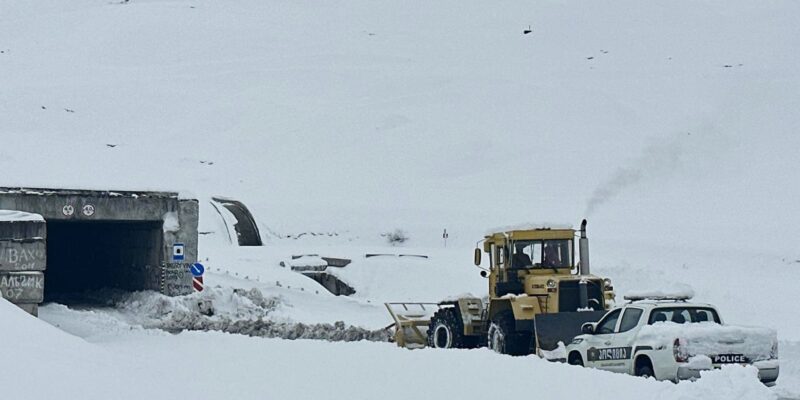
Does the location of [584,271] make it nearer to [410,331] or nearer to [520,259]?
[520,259]

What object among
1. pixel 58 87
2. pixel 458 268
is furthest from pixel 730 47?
pixel 458 268

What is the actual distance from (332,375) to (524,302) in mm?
6348

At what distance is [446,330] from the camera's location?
963 inches

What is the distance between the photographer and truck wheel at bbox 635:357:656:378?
17.2 metres

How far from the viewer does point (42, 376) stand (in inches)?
544

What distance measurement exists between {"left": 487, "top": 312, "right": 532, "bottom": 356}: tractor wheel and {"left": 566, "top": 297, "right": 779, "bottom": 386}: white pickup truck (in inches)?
143

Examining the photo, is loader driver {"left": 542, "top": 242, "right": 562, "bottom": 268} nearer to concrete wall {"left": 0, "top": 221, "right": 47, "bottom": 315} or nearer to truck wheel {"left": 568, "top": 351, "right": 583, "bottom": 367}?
truck wheel {"left": 568, "top": 351, "right": 583, "bottom": 367}

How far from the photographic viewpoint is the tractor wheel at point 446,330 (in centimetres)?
2418

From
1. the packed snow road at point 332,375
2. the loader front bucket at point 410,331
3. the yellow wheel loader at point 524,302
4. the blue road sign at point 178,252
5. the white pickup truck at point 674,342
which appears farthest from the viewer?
the blue road sign at point 178,252

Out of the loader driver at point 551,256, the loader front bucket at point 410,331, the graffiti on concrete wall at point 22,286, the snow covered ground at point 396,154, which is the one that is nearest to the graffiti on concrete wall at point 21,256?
the graffiti on concrete wall at point 22,286

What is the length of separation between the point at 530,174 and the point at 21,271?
36.2 metres

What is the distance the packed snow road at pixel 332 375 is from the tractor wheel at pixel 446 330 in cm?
320

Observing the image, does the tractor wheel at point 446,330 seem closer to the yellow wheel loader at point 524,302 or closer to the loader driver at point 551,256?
the yellow wheel loader at point 524,302

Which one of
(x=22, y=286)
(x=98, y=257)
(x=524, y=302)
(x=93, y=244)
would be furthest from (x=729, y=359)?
(x=93, y=244)
